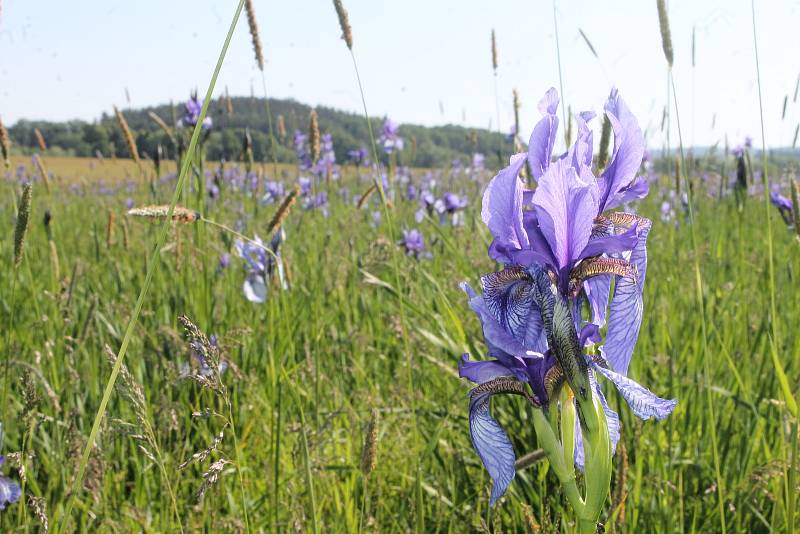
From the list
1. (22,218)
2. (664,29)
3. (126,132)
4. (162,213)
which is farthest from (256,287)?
(664,29)

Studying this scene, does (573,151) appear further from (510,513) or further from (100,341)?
(100,341)

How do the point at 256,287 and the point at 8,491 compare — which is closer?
the point at 8,491

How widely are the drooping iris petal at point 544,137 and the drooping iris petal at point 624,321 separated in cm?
17

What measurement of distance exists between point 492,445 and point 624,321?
0.25 metres

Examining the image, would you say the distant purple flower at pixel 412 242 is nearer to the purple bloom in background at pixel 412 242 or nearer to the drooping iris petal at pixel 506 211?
the purple bloom in background at pixel 412 242

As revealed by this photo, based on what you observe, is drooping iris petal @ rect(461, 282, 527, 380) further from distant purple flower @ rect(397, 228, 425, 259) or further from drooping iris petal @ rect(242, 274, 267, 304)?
distant purple flower @ rect(397, 228, 425, 259)

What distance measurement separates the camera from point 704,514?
1759 millimetres

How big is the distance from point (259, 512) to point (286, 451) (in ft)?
1.14

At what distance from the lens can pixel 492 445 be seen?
0.97m

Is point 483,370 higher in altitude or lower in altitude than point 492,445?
higher

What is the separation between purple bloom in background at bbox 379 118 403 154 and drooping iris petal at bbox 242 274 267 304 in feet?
13.1

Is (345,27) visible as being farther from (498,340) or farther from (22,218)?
(498,340)

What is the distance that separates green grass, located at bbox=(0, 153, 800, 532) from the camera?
1661 millimetres

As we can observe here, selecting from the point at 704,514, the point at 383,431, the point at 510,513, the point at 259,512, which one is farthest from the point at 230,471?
the point at 704,514
